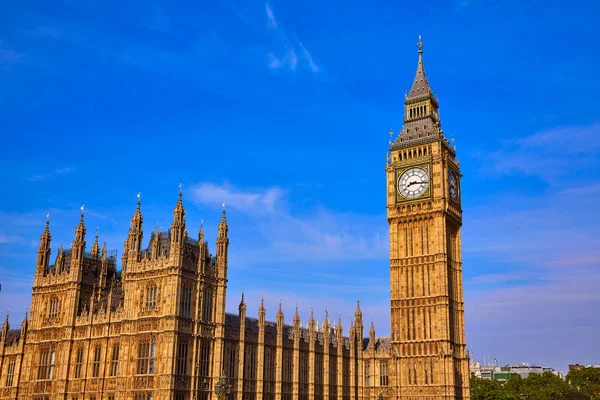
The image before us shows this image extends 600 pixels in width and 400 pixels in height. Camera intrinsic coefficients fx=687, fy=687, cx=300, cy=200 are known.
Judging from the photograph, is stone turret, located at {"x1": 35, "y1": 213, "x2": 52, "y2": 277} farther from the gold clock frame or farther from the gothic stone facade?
the gold clock frame

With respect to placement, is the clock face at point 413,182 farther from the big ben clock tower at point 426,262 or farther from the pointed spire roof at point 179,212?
the pointed spire roof at point 179,212

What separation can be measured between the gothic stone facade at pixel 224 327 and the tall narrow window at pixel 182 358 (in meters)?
0.17

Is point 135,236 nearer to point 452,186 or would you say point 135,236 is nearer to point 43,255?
point 43,255

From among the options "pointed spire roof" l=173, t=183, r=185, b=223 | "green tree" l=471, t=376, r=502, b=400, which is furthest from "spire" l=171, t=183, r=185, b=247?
"green tree" l=471, t=376, r=502, b=400

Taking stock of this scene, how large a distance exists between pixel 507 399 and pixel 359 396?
39427 mm

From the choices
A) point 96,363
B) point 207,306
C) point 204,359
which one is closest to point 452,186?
point 207,306

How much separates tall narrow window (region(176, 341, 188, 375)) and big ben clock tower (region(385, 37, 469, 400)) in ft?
125

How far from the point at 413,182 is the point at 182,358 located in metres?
48.5

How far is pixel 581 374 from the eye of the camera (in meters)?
141

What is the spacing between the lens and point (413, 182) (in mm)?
104562

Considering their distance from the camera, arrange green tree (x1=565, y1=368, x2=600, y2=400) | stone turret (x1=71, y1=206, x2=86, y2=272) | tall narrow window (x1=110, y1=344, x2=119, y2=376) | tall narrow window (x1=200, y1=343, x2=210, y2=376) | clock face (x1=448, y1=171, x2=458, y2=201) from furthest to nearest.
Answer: green tree (x1=565, y1=368, x2=600, y2=400), clock face (x1=448, y1=171, x2=458, y2=201), stone turret (x1=71, y1=206, x2=86, y2=272), tall narrow window (x1=110, y1=344, x2=119, y2=376), tall narrow window (x1=200, y1=343, x2=210, y2=376)

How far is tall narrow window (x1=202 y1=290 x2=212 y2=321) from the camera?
74938mm

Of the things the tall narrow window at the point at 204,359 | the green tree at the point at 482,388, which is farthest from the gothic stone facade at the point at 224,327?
the green tree at the point at 482,388

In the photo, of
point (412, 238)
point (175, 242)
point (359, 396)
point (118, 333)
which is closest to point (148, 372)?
point (118, 333)
